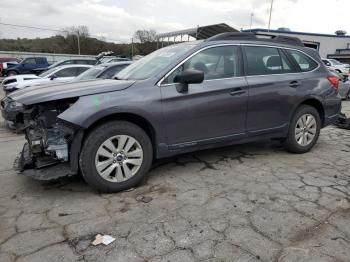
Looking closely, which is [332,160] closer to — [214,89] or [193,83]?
[214,89]

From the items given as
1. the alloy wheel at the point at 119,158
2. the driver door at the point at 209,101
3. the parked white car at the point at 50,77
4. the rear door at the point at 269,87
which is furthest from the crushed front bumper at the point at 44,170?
the parked white car at the point at 50,77

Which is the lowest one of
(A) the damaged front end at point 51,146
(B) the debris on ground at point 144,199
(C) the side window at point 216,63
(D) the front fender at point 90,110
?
(B) the debris on ground at point 144,199

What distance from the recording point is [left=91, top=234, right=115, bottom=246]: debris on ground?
8.86 feet

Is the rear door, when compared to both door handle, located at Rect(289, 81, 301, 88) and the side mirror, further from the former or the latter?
the side mirror

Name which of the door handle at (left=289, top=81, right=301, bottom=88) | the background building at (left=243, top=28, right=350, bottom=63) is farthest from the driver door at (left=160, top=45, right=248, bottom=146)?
the background building at (left=243, top=28, right=350, bottom=63)

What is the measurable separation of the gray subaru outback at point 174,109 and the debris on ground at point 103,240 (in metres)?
0.83

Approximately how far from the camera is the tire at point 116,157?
3.45m

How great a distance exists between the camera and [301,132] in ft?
16.6

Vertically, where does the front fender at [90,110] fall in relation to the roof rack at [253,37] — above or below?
below

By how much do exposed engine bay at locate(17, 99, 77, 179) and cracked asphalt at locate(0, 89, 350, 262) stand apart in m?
0.36

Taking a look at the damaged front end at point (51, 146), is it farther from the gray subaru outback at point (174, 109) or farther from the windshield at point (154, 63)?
the windshield at point (154, 63)

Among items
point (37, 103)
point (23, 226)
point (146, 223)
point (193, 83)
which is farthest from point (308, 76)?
point (23, 226)

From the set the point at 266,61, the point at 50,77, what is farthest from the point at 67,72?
the point at 266,61

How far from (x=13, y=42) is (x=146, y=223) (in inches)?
2683
